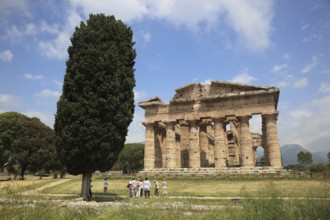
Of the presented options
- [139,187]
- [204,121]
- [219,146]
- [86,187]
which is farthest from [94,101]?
[204,121]

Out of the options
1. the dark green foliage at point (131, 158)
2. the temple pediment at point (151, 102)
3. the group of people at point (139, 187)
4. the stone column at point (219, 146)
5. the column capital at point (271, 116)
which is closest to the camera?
the group of people at point (139, 187)

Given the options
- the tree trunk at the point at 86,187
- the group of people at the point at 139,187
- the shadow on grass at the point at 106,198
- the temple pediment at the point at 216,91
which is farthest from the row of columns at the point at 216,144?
the tree trunk at the point at 86,187

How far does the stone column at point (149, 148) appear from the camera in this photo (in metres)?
40.4

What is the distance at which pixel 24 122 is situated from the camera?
54.2 m

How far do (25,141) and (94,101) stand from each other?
3961 cm

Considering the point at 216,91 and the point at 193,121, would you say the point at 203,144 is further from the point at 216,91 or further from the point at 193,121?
the point at 216,91

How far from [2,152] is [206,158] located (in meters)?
36.4

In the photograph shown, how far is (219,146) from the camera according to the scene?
37312 mm

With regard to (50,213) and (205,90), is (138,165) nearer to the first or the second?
(205,90)

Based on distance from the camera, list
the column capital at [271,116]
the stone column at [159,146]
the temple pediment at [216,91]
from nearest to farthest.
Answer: the column capital at [271,116] → the temple pediment at [216,91] → the stone column at [159,146]

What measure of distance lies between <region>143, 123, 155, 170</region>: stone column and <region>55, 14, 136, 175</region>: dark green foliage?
22.2 metres

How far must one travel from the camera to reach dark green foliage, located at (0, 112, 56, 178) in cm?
4919

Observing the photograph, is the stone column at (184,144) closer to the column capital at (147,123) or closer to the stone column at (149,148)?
the column capital at (147,123)

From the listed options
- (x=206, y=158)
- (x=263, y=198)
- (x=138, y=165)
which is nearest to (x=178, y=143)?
(x=206, y=158)
